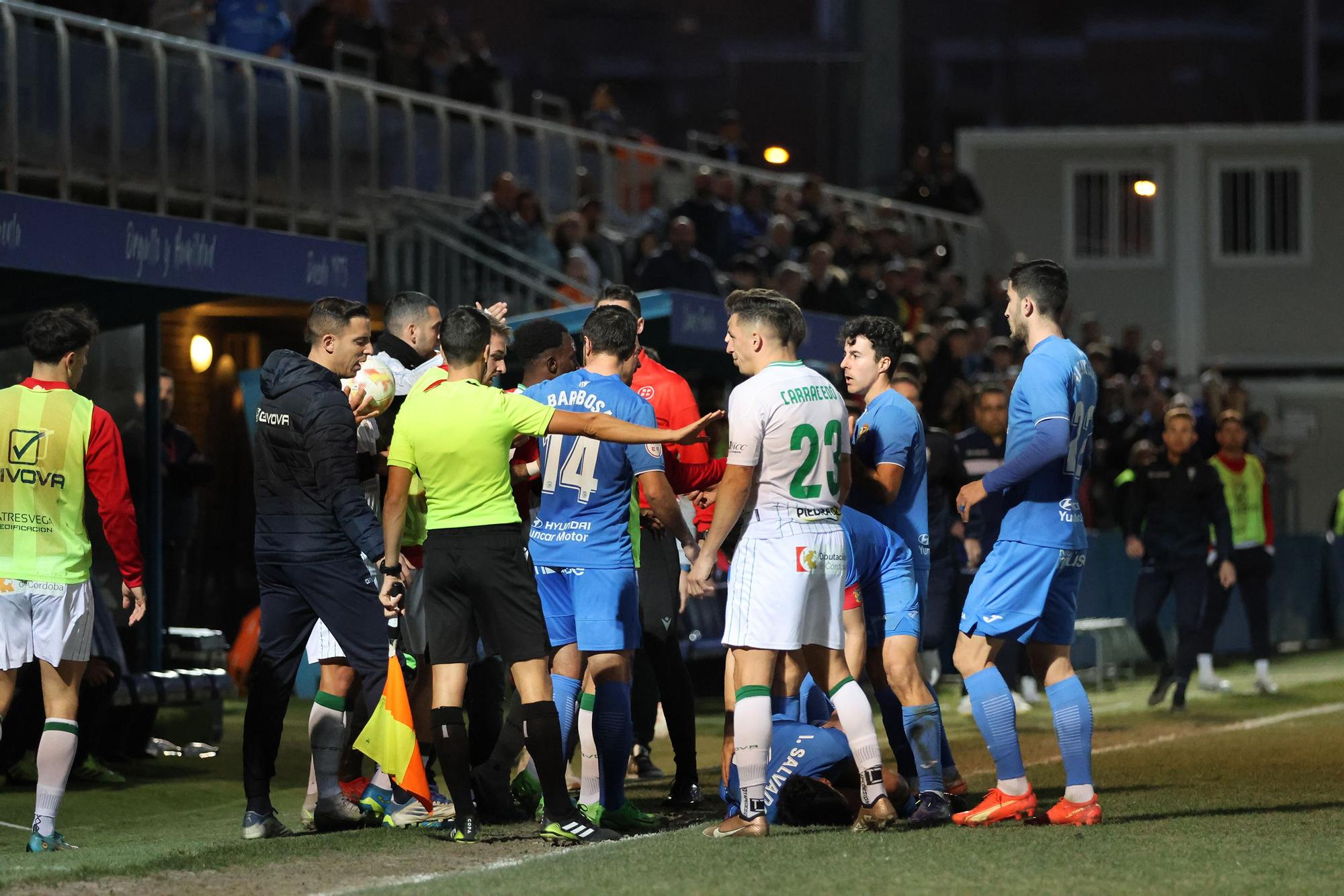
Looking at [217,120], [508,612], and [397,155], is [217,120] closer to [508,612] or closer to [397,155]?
[397,155]

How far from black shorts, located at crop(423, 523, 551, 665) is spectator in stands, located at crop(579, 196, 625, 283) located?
33.1 ft

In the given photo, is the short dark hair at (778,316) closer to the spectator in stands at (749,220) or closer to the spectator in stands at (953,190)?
the spectator in stands at (749,220)

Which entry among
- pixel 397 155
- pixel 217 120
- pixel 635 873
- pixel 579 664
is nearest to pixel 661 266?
pixel 397 155

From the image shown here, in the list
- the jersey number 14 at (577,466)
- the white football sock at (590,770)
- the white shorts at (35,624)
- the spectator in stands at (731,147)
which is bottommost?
the white football sock at (590,770)

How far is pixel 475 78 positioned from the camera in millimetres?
18781

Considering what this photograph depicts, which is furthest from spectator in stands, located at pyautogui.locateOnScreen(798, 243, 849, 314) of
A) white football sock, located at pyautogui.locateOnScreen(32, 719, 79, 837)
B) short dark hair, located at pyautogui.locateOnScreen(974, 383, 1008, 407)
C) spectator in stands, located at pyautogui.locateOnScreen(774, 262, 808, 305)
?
white football sock, located at pyautogui.locateOnScreen(32, 719, 79, 837)

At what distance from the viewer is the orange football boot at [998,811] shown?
7516 mm

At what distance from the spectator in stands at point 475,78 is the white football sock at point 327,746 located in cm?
1153

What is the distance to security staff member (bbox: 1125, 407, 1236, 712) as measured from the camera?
14000 mm

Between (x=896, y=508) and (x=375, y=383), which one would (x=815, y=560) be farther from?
(x=375, y=383)

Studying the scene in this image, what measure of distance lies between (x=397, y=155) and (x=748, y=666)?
1009 centimetres

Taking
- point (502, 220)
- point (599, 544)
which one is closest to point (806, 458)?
point (599, 544)

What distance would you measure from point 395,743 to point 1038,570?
2607mm

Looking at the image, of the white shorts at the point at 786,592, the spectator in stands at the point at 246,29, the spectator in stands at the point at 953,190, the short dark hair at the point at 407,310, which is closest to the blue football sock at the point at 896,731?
the white shorts at the point at 786,592
